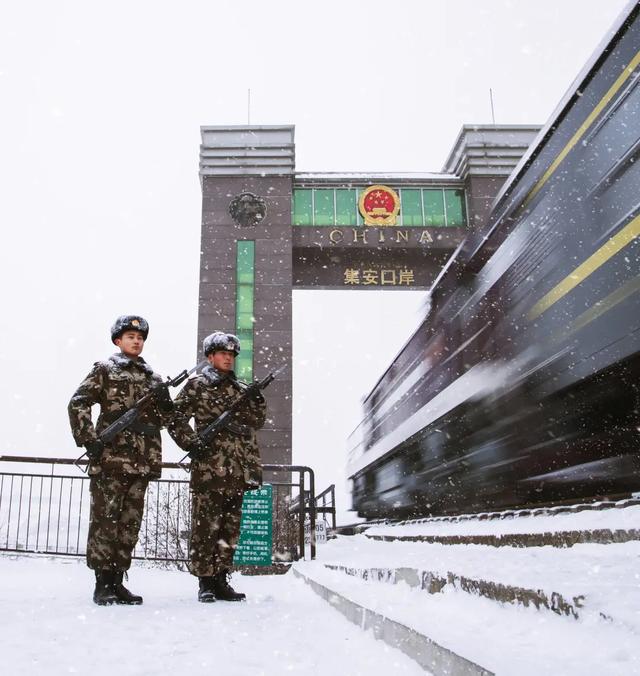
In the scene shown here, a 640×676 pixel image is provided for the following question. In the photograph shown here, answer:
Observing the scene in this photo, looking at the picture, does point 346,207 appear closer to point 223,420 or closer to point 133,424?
point 223,420

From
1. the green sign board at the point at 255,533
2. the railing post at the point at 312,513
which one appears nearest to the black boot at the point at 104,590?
the green sign board at the point at 255,533

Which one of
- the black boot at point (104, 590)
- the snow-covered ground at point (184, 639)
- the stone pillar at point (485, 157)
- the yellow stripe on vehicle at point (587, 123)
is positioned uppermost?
the stone pillar at point (485, 157)

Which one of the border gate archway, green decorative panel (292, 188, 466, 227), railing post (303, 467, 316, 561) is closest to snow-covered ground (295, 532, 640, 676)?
railing post (303, 467, 316, 561)

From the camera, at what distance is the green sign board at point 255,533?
20.7 feet

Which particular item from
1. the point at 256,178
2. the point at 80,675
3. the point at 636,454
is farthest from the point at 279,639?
the point at 256,178

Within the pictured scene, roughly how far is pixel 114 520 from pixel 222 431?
776 millimetres

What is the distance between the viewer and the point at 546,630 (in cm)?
155

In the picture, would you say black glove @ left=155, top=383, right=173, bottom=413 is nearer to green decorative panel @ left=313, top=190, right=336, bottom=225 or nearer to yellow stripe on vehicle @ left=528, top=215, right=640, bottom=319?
yellow stripe on vehicle @ left=528, top=215, right=640, bottom=319

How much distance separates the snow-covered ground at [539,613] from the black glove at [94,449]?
1.61 meters

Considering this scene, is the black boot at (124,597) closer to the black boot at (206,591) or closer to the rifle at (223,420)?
the black boot at (206,591)

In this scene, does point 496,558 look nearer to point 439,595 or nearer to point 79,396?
point 439,595

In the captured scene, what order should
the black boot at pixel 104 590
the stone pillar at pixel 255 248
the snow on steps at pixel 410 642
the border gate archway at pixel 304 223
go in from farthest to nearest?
the border gate archway at pixel 304 223
the stone pillar at pixel 255 248
the black boot at pixel 104 590
the snow on steps at pixel 410 642

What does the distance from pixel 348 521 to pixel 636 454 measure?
8365mm

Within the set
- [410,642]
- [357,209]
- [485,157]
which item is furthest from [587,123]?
[485,157]
